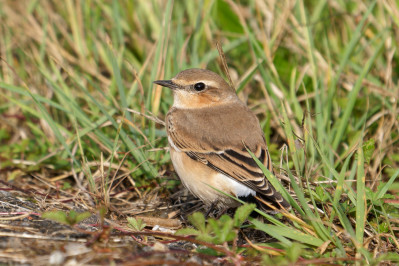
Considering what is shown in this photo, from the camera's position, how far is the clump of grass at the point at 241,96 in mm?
4465

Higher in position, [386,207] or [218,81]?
[218,81]

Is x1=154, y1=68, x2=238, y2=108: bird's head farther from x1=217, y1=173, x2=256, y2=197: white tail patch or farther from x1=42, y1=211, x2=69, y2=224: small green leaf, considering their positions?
x1=42, y1=211, x2=69, y2=224: small green leaf

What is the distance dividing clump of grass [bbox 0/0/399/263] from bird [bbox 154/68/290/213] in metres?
0.25

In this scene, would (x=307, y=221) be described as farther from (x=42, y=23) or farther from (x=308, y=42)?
(x=42, y=23)

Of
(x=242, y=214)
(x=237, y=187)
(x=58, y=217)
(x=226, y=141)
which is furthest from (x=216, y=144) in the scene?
(x=58, y=217)

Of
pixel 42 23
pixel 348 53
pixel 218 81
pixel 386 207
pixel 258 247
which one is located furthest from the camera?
pixel 42 23

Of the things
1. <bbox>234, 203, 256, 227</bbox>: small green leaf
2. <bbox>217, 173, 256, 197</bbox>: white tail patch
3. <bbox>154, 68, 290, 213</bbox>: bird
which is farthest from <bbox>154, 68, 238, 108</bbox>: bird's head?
<bbox>234, 203, 256, 227</bbox>: small green leaf

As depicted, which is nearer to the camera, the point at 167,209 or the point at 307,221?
the point at 307,221

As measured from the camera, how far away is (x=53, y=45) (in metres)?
7.18

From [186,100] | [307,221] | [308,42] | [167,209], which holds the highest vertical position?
[308,42]

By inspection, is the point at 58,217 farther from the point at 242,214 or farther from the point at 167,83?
the point at 167,83

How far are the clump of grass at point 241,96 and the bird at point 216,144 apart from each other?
0.25m

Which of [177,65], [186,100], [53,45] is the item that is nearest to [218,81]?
[186,100]

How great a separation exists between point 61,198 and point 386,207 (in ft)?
9.79
